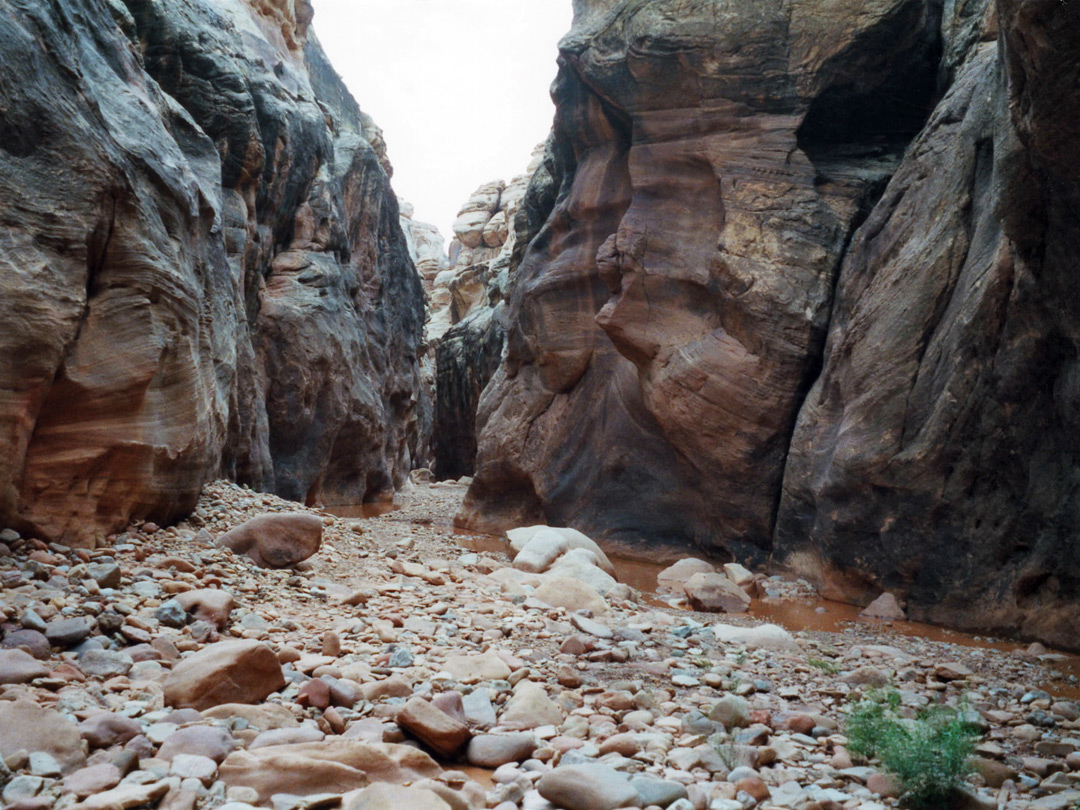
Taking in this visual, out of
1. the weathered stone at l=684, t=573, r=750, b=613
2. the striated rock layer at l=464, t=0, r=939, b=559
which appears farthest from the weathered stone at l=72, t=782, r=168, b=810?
the striated rock layer at l=464, t=0, r=939, b=559

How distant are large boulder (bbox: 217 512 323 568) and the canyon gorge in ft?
2.86

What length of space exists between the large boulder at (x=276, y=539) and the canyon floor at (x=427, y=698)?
0.55ft

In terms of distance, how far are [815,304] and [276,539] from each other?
863 cm

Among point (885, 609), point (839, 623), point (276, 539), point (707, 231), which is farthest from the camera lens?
point (707, 231)

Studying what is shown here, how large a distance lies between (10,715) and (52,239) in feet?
14.2

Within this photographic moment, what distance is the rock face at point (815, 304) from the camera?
737 centimetres

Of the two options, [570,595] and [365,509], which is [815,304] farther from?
[365,509]

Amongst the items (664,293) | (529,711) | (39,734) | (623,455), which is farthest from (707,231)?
(39,734)

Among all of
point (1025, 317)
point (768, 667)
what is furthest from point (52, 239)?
point (1025, 317)

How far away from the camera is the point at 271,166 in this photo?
64.8ft

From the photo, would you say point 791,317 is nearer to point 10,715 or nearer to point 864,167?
point 864,167

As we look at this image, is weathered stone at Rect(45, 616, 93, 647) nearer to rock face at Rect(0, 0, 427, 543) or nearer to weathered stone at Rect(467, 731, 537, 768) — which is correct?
rock face at Rect(0, 0, 427, 543)

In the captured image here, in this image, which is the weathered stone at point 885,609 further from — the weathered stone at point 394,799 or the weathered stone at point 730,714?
the weathered stone at point 394,799

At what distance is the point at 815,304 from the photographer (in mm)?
12195
